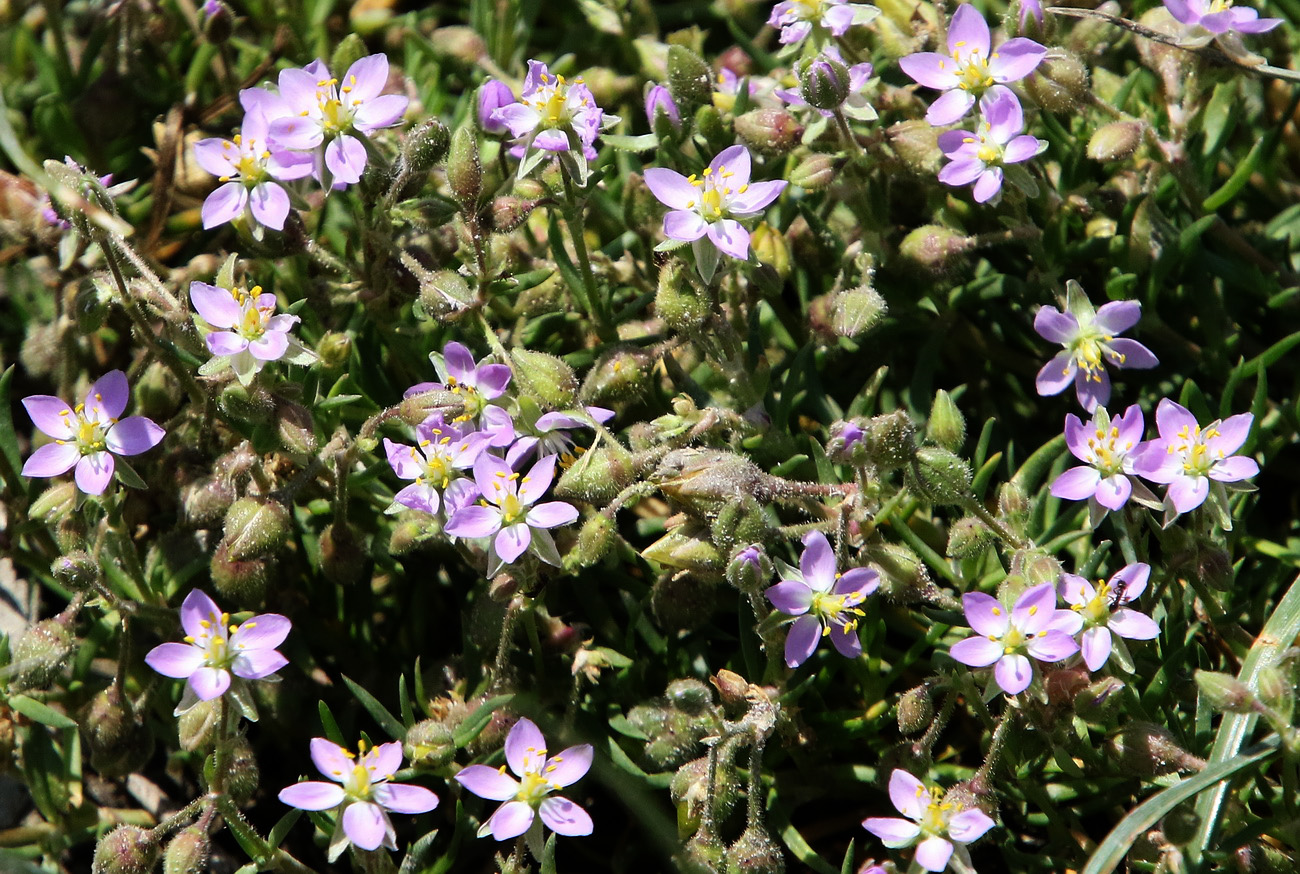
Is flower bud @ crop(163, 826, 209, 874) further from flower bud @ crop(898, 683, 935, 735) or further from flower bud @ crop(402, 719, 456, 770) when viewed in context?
flower bud @ crop(898, 683, 935, 735)

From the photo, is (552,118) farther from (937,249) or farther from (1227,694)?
(1227,694)

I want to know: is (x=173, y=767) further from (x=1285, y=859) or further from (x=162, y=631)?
(x=1285, y=859)

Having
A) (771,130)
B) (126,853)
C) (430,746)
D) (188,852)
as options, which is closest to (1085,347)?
(771,130)

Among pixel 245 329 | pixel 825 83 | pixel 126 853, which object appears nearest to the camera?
pixel 126 853

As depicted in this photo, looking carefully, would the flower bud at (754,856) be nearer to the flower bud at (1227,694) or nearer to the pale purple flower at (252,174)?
the flower bud at (1227,694)

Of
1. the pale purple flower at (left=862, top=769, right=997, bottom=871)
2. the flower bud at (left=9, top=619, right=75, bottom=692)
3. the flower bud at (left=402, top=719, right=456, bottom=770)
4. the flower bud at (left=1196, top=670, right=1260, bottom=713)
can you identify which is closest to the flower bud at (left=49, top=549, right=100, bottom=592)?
the flower bud at (left=9, top=619, right=75, bottom=692)
